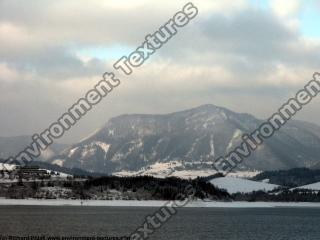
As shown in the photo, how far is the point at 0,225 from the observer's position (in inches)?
5768

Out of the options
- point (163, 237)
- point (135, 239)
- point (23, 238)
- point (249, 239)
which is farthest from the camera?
point (249, 239)

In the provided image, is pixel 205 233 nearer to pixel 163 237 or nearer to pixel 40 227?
pixel 163 237

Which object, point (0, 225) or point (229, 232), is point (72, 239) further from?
point (229, 232)

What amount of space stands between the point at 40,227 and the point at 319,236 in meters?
67.7

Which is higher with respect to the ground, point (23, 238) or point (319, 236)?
point (23, 238)

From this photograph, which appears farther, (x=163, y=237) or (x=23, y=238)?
(x=163, y=237)

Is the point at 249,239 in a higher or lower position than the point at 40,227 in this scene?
lower

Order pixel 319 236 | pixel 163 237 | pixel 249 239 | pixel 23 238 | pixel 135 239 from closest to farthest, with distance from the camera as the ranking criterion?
pixel 23 238 < pixel 135 239 < pixel 163 237 < pixel 249 239 < pixel 319 236

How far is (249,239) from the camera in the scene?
467ft

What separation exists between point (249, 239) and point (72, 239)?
45097 mm

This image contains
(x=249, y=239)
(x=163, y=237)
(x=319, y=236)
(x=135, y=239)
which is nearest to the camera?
(x=135, y=239)

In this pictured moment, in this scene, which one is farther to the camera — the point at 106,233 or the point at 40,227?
the point at 40,227

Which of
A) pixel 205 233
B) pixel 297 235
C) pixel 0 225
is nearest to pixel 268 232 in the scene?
pixel 297 235

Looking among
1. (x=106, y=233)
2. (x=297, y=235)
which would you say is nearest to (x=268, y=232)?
(x=297, y=235)
